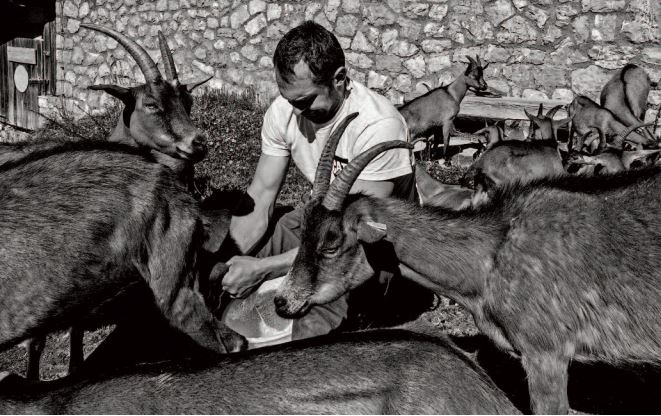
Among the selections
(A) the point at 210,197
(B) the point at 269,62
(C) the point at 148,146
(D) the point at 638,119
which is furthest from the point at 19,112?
(D) the point at 638,119

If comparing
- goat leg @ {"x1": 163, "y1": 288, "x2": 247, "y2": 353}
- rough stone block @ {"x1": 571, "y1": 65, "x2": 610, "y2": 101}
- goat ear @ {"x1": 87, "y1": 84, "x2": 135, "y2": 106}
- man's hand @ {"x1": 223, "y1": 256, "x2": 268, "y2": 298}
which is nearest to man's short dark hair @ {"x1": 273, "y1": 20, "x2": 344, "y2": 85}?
man's hand @ {"x1": 223, "y1": 256, "x2": 268, "y2": 298}

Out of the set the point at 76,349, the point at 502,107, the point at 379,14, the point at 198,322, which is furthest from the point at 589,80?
the point at 76,349

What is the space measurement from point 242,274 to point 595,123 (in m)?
6.21

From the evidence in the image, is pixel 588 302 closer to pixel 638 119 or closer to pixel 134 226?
pixel 134 226

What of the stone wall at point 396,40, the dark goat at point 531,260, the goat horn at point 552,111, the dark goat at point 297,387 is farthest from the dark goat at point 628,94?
the dark goat at point 297,387

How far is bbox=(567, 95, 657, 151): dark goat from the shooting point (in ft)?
29.9

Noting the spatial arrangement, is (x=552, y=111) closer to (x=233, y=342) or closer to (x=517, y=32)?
(x=517, y=32)

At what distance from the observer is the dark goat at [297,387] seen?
294 cm

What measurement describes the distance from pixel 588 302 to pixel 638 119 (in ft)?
22.3

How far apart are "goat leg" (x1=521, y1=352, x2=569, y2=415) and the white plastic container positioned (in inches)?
68.7

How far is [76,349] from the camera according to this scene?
16.2 feet

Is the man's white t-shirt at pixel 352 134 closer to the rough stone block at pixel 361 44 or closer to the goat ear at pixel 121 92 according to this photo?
the goat ear at pixel 121 92

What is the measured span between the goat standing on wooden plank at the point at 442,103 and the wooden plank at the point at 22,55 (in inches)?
363

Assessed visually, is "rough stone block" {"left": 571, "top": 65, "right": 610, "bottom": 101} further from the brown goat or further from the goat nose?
the goat nose
